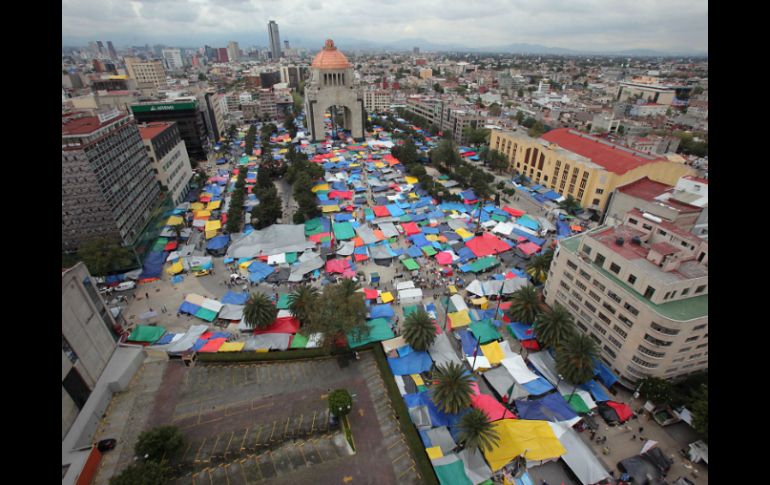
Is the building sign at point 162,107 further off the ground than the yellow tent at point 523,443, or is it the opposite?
the building sign at point 162,107

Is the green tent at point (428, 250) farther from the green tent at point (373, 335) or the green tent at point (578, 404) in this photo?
the green tent at point (578, 404)

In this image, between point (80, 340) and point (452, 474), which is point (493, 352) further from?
point (80, 340)

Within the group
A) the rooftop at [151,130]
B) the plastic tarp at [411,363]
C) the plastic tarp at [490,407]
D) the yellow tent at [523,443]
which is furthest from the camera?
the rooftop at [151,130]

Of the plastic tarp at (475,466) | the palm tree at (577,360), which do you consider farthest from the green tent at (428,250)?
the plastic tarp at (475,466)

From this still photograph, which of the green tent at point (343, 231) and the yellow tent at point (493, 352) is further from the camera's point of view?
the green tent at point (343, 231)

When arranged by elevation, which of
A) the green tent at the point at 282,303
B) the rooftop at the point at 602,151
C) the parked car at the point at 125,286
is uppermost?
the rooftop at the point at 602,151

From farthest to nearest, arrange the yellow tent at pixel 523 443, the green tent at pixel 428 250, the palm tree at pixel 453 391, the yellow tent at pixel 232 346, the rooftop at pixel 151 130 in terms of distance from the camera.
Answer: the rooftop at pixel 151 130
the green tent at pixel 428 250
the yellow tent at pixel 232 346
the palm tree at pixel 453 391
the yellow tent at pixel 523 443

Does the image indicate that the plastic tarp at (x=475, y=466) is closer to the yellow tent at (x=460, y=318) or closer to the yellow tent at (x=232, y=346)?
the yellow tent at (x=460, y=318)

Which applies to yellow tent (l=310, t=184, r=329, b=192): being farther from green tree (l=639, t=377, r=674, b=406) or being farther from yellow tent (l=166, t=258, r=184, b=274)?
green tree (l=639, t=377, r=674, b=406)
